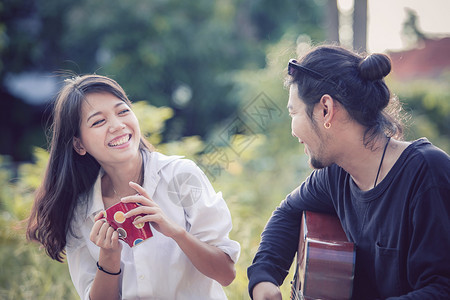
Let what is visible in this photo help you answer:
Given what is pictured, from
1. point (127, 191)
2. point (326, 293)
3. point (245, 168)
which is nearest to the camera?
point (326, 293)

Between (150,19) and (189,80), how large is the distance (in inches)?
69.1

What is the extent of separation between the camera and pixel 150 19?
31.6ft

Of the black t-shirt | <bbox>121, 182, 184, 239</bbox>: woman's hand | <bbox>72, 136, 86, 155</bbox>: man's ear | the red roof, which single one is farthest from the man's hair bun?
the red roof

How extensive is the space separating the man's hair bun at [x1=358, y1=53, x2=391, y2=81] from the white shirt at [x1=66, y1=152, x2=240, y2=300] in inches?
32.0

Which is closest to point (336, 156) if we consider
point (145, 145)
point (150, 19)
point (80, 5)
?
point (145, 145)

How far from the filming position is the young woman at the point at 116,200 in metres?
1.90

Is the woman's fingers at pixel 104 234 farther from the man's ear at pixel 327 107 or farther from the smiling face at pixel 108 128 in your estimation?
the man's ear at pixel 327 107

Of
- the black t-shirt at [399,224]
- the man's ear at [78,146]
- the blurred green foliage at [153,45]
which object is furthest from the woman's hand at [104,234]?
the blurred green foliage at [153,45]

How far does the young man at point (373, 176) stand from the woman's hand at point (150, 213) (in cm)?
44

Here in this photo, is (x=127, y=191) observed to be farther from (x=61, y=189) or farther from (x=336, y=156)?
(x=336, y=156)

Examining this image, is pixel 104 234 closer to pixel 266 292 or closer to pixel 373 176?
pixel 266 292

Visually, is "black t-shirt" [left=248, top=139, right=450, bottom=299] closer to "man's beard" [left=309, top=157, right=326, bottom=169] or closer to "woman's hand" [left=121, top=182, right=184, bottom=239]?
"man's beard" [left=309, top=157, right=326, bottom=169]

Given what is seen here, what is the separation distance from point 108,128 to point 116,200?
0.38 metres

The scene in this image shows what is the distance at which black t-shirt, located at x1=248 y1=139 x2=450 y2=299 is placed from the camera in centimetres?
141
